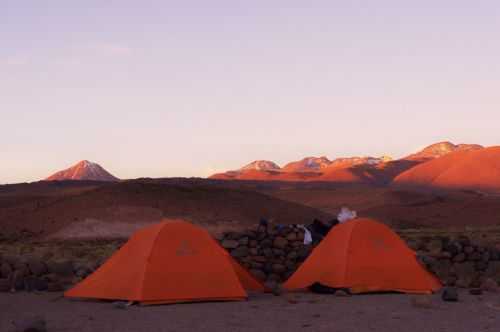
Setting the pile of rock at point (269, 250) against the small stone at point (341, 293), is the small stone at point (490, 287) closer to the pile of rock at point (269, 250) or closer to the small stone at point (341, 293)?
the small stone at point (341, 293)

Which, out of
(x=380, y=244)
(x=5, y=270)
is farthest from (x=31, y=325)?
(x=380, y=244)

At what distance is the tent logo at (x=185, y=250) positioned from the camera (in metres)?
13.1

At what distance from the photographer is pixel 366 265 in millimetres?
14109

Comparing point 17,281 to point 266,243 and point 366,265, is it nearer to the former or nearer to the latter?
point 266,243

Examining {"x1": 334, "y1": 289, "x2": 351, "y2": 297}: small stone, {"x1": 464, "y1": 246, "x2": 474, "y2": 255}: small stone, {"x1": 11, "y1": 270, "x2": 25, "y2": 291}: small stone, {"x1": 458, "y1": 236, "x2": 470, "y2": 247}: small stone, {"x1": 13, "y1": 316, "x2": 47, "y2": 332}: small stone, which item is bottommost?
{"x1": 334, "y1": 289, "x2": 351, "y2": 297}: small stone

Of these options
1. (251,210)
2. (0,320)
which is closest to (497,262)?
(0,320)

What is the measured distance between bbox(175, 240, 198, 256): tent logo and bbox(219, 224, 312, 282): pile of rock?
353 cm

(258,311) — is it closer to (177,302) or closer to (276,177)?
(177,302)

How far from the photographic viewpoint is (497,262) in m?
16.7

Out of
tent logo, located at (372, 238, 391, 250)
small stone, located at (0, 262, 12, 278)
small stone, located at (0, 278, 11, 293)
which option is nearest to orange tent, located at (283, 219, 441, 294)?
tent logo, located at (372, 238, 391, 250)

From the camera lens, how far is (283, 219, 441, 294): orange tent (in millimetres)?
14070

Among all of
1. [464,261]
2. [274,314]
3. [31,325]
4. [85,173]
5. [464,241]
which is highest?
[85,173]

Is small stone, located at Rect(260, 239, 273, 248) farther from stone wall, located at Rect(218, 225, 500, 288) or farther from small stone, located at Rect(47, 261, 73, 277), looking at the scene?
small stone, located at Rect(47, 261, 73, 277)

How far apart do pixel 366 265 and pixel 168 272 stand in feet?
12.2
